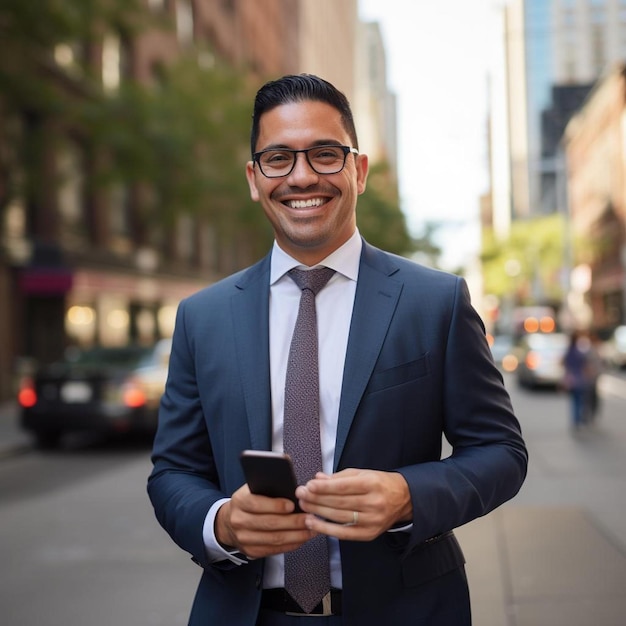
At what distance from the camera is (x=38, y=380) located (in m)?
12.4

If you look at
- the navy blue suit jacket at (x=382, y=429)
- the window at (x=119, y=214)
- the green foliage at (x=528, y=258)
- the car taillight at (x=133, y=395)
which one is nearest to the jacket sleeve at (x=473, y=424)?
the navy blue suit jacket at (x=382, y=429)

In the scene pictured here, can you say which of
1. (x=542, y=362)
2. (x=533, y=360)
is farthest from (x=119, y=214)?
(x=542, y=362)

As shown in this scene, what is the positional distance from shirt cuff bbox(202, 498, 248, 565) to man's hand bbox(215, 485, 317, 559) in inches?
5.8

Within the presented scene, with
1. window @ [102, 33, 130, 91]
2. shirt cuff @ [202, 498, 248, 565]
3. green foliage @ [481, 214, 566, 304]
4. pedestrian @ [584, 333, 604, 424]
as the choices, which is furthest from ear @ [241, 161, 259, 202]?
green foliage @ [481, 214, 566, 304]

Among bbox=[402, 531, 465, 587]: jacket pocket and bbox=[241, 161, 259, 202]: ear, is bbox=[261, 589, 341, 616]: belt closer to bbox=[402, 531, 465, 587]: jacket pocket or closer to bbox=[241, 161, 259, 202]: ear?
bbox=[402, 531, 465, 587]: jacket pocket

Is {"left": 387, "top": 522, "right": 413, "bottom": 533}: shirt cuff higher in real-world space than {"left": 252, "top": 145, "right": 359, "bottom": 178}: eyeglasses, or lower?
lower

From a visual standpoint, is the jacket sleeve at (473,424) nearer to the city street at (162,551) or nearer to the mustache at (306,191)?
the mustache at (306,191)

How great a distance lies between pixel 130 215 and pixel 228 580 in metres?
26.6

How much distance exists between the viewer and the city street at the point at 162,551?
519 centimetres

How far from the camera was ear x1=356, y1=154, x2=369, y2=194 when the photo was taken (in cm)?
220

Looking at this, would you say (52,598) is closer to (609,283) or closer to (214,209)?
(214,209)

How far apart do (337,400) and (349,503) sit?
44cm

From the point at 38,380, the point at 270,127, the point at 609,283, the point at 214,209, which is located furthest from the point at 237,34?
the point at 270,127

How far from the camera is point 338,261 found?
214cm
